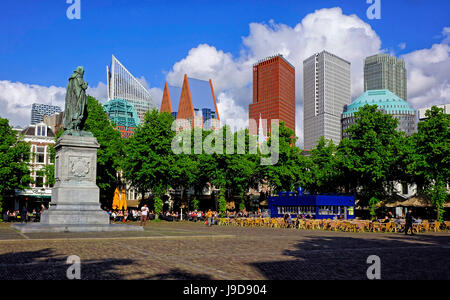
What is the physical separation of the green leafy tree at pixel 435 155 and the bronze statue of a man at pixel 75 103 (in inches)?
1214

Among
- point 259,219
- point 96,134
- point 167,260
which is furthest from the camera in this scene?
point 96,134

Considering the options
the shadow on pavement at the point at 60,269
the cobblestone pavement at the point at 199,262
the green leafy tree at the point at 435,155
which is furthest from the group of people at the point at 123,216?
the shadow on pavement at the point at 60,269

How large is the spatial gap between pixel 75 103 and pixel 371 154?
31607 mm

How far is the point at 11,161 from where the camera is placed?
47.0 meters

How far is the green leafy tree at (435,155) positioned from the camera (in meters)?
41.7

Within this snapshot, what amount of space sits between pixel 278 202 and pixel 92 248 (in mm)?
35698

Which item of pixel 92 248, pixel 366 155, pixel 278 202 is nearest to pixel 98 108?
pixel 278 202

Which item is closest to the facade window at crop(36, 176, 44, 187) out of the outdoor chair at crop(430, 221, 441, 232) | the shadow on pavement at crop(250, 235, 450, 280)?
the outdoor chair at crop(430, 221, 441, 232)

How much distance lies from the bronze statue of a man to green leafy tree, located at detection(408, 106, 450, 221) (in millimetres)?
30835

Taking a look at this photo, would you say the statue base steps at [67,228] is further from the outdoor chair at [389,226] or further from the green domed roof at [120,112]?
the green domed roof at [120,112]

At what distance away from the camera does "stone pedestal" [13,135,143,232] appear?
24750 millimetres

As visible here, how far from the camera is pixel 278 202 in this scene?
4934 centimetres

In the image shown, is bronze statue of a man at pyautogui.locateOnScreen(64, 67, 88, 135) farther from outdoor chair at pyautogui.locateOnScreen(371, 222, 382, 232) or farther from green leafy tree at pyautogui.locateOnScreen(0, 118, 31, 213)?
green leafy tree at pyautogui.locateOnScreen(0, 118, 31, 213)
